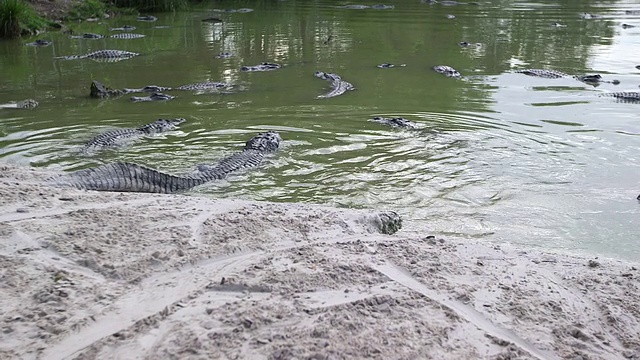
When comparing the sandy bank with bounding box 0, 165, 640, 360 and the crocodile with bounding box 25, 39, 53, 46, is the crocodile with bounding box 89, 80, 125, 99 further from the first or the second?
the crocodile with bounding box 25, 39, 53, 46

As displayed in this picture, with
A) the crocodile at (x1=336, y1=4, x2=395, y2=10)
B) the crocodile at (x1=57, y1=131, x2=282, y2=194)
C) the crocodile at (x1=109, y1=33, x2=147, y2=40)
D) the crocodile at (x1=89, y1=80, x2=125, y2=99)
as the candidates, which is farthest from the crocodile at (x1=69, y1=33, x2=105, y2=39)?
the crocodile at (x1=57, y1=131, x2=282, y2=194)

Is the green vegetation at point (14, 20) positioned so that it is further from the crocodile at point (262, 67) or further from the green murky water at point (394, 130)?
the crocodile at point (262, 67)

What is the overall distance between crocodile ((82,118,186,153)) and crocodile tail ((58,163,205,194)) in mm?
1406

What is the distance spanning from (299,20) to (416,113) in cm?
1220

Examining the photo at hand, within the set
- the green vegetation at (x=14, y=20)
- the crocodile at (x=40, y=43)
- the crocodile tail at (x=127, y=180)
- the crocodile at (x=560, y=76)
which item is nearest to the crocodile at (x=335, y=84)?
the crocodile at (x=560, y=76)

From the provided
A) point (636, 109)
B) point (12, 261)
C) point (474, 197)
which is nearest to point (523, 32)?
point (636, 109)

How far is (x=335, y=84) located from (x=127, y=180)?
17.6 ft

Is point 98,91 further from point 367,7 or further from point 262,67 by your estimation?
point 367,7

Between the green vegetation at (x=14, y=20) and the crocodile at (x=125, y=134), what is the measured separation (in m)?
9.83

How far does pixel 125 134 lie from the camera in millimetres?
7508

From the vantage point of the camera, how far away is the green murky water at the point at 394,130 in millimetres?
5652

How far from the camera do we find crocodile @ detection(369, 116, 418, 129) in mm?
8070

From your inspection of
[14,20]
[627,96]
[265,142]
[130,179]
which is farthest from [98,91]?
[627,96]

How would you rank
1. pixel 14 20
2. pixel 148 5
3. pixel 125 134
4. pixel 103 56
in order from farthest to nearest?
pixel 148 5
pixel 14 20
pixel 103 56
pixel 125 134
